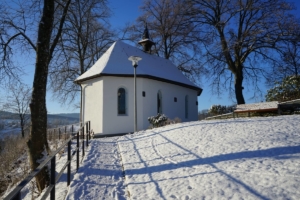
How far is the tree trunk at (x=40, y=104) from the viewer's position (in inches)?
273

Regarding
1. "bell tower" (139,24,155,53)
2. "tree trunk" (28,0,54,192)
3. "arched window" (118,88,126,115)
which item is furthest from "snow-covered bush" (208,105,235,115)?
"tree trunk" (28,0,54,192)

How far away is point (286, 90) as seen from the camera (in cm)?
1936

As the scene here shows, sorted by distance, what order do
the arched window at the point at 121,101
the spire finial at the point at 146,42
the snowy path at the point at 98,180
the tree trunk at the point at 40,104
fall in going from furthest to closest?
the spire finial at the point at 146,42, the arched window at the point at 121,101, the tree trunk at the point at 40,104, the snowy path at the point at 98,180

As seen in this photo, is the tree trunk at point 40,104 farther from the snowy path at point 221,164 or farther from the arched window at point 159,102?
the arched window at point 159,102

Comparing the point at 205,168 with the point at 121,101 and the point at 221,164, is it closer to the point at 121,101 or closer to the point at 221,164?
the point at 221,164

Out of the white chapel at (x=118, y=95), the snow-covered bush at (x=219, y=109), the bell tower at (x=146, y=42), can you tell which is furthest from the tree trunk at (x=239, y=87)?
the bell tower at (x=146, y=42)

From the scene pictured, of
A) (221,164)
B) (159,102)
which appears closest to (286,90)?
(159,102)

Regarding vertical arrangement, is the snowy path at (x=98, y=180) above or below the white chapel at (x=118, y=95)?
below

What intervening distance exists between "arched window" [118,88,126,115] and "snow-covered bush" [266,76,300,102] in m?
13.1

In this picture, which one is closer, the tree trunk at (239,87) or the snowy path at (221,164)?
the snowy path at (221,164)

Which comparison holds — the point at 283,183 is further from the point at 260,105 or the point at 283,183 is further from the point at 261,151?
the point at 260,105

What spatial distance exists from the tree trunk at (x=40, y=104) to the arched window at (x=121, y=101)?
7544 mm

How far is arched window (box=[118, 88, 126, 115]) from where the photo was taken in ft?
48.6

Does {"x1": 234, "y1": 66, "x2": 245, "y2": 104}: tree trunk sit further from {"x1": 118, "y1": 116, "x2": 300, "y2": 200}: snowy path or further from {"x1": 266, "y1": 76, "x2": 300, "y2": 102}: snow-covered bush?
{"x1": 118, "y1": 116, "x2": 300, "y2": 200}: snowy path
